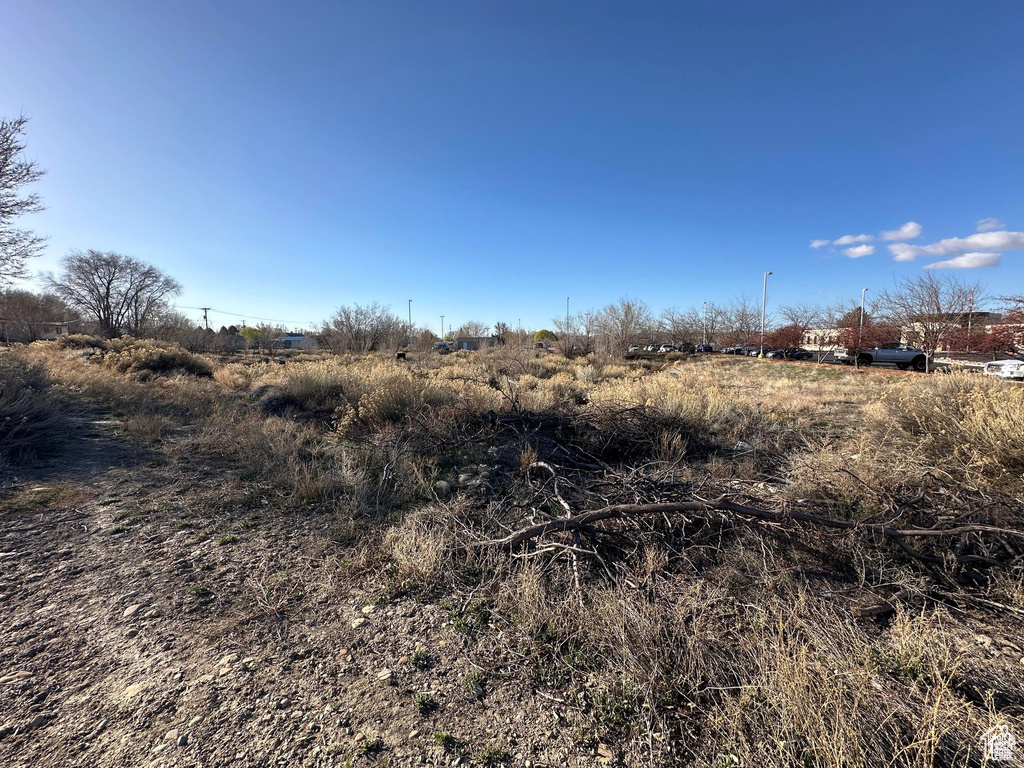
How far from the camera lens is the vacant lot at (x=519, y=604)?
1.70m

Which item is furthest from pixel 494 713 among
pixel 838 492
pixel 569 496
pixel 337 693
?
pixel 838 492

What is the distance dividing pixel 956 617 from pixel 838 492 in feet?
3.96

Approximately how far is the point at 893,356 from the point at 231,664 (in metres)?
34.1

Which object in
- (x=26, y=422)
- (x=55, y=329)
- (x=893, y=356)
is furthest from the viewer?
(x=55, y=329)

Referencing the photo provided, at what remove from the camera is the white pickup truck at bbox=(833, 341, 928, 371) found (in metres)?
24.2

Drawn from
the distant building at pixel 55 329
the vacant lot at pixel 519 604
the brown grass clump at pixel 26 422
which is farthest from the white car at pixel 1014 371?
the distant building at pixel 55 329

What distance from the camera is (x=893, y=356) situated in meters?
25.1

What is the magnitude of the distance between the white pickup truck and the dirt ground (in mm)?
30853

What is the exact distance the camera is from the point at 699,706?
184cm

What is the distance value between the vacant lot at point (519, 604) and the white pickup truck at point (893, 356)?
84.3ft

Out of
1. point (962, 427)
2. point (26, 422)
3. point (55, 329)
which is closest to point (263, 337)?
point (55, 329)

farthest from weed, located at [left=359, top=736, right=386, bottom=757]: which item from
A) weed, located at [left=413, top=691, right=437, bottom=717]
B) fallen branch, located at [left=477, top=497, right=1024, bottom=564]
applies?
fallen branch, located at [left=477, top=497, right=1024, bottom=564]

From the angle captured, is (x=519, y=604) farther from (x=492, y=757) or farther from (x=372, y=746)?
(x=372, y=746)

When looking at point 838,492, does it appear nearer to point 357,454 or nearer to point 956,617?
point 956,617
